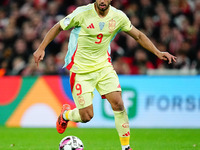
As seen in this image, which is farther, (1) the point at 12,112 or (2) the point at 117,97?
(1) the point at 12,112

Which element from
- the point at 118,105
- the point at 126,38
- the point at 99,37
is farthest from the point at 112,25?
the point at 126,38

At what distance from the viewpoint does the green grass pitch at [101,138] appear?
27.9ft

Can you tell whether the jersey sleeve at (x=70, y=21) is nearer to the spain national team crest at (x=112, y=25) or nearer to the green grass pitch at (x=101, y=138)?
the spain national team crest at (x=112, y=25)

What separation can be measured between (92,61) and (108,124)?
510cm

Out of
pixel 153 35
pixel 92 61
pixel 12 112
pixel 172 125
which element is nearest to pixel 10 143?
pixel 92 61

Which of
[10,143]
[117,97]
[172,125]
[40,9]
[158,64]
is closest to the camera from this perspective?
[117,97]

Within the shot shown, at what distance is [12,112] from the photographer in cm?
1266

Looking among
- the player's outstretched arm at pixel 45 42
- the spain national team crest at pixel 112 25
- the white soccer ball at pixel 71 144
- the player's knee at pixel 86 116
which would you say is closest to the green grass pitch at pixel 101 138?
the player's knee at pixel 86 116

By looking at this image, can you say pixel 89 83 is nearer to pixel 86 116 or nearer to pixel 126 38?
pixel 86 116

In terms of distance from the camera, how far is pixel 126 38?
1409 centimetres

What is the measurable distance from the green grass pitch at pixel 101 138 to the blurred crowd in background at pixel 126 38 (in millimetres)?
2312

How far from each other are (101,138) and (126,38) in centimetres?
471

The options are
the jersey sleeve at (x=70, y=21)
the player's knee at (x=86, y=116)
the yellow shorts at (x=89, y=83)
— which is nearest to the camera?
the jersey sleeve at (x=70, y=21)

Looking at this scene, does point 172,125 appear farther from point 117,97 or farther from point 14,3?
point 14,3
